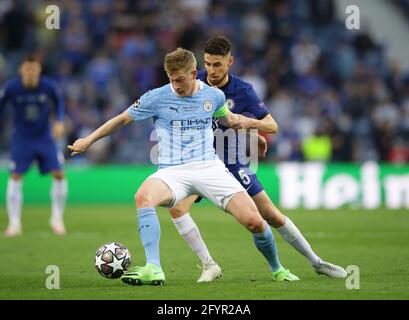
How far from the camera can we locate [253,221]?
8602 mm

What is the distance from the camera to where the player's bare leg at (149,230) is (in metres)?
8.39

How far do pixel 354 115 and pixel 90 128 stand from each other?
6266 millimetres

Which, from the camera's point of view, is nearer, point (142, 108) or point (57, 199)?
point (142, 108)

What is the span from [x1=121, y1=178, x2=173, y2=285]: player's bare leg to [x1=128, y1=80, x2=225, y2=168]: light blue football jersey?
394 millimetres

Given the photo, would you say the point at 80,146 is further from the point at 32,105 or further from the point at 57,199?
the point at 57,199

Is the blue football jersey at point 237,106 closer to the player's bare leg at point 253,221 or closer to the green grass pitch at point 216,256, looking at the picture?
the player's bare leg at point 253,221

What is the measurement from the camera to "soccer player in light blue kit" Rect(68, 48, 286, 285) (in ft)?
27.7

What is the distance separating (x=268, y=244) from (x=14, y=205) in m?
7.00

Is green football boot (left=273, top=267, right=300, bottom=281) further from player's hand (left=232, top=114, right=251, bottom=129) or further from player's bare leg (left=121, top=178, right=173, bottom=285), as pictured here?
player's hand (left=232, top=114, right=251, bottom=129)

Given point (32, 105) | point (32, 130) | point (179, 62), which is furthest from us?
point (32, 130)

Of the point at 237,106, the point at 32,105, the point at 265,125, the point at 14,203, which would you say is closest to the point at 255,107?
the point at 237,106
